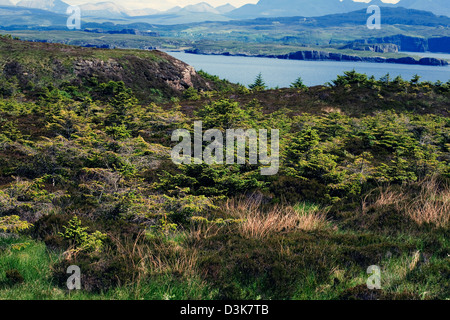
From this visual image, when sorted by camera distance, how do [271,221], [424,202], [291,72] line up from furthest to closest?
1. [291,72]
2. [424,202]
3. [271,221]

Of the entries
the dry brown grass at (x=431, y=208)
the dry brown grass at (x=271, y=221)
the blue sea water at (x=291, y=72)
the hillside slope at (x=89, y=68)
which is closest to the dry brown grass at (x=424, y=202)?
the dry brown grass at (x=431, y=208)

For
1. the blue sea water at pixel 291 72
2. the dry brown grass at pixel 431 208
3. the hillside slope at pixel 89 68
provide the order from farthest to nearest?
the blue sea water at pixel 291 72 < the hillside slope at pixel 89 68 < the dry brown grass at pixel 431 208

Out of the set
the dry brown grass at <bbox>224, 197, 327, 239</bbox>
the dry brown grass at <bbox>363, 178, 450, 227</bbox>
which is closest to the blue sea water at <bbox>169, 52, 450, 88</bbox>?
the dry brown grass at <bbox>363, 178, 450, 227</bbox>

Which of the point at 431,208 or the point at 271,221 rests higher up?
the point at 431,208

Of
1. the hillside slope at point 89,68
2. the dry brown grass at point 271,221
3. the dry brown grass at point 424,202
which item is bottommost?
the dry brown grass at point 271,221

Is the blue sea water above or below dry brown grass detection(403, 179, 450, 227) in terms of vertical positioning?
above

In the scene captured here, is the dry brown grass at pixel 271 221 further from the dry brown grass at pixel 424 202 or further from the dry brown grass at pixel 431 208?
the dry brown grass at pixel 431 208

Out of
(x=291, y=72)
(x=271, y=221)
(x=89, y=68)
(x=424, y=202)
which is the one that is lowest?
(x=271, y=221)

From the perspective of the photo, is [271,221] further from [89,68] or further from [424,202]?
[89,68]

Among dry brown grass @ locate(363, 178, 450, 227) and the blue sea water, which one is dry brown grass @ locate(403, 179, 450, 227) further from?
the blue sea water

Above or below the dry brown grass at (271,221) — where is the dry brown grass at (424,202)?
above

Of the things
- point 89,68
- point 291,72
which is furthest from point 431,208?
point 291,72

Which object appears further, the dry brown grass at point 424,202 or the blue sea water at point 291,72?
the blue sea water at point 291,72

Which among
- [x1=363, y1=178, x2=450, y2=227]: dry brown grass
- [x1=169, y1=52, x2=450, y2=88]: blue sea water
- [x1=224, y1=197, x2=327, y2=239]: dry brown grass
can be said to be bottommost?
[x1=224, y1=197, x2=327, y2=239]: dry brown grass
